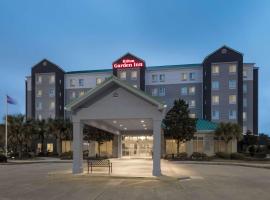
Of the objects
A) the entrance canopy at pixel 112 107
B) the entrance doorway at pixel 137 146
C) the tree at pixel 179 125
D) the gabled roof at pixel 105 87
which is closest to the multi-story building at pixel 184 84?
the entrance doorway at pixel 137 146

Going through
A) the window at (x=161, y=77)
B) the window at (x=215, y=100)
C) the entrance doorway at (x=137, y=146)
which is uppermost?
the window at (x=161, y=77)

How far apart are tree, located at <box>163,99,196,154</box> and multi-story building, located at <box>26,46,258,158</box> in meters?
19.0

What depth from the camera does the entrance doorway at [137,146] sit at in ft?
176

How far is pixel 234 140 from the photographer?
2088 inches

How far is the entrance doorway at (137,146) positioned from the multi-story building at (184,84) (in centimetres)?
1571

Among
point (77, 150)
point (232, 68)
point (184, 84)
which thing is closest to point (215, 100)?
point (232, 68)

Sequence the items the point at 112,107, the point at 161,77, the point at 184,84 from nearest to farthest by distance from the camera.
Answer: the point at 112,107
the point at 184,84
the point at 161,77

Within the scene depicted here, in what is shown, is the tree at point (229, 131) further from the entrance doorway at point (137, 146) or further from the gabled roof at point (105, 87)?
the gabled roof at point (105, 87)

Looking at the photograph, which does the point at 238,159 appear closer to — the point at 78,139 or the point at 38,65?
the point at 78,139

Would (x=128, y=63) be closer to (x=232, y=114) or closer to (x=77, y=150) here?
(x=232, y=114)

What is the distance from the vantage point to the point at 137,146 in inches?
2160

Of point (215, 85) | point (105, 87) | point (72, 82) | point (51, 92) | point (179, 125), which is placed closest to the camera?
point (105, 87)

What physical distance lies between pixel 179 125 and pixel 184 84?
26449mm

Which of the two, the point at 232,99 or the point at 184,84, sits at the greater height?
the point at 184,84
